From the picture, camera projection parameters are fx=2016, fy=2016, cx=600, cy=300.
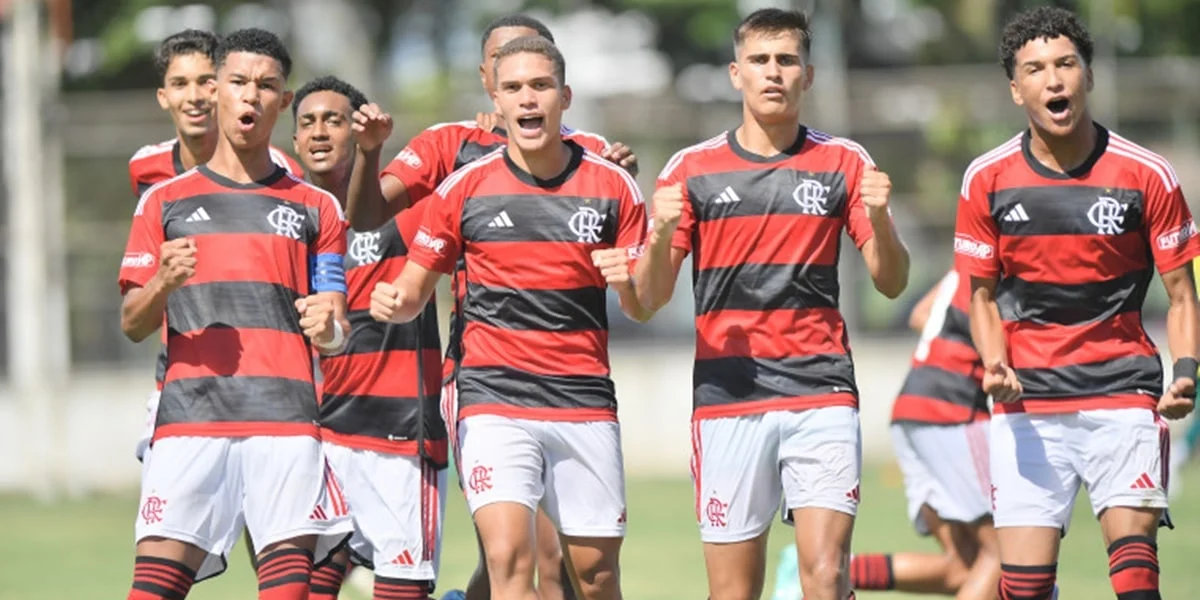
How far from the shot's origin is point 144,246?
25.2 ft

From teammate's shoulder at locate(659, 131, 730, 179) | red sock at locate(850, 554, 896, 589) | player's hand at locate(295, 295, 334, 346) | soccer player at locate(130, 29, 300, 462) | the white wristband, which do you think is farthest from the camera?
red sock at locate(850, 554, 896, 589)

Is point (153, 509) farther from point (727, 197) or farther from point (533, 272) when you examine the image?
point (727, 197)

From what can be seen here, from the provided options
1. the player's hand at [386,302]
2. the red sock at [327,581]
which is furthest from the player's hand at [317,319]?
the red sock at [327,581]

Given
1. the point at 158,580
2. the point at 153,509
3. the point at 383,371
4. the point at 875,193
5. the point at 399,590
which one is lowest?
the point at 399,590

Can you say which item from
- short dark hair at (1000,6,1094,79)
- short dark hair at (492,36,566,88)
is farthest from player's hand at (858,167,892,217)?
short dark hair at (492,36,566,88)

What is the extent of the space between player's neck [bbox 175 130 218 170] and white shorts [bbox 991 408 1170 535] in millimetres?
3789

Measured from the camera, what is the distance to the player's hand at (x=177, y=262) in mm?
7145

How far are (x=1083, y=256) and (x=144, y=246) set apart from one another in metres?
3.61

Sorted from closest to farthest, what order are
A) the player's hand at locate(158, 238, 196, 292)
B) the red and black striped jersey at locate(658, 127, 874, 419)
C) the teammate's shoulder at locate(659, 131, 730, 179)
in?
the player's hand at locate(158, 238, 196, 292)
the red and black striped jersey at locate(658, 127, 874, 419)
the teammate's shoulder at locate(659, 131, 730, 179)

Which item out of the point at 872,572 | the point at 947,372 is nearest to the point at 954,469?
the point at 947,372

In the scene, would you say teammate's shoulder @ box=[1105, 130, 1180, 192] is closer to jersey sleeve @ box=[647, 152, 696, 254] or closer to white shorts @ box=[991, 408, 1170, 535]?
white shorts @ box=[991, 408, 1170, 535]

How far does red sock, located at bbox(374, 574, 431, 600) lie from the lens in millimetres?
8820

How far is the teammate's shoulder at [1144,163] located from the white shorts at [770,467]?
1.45m

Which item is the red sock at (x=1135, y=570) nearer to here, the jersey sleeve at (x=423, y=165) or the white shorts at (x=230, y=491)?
the white shorts at (x=230, y=491)
